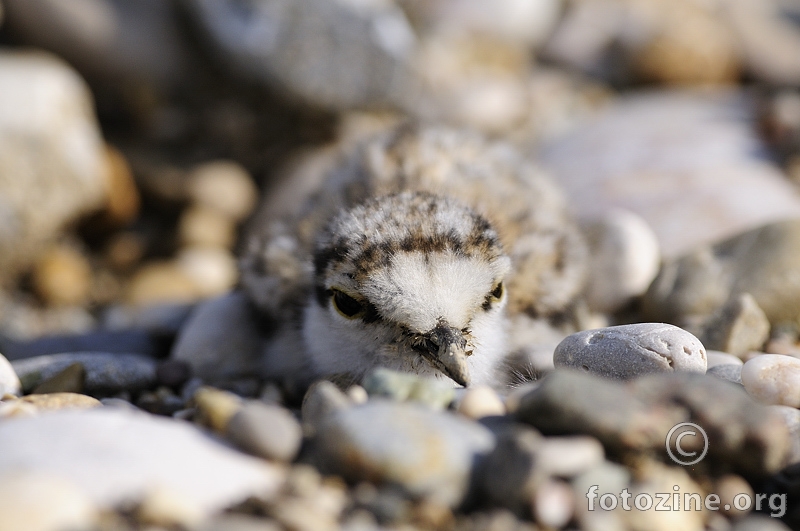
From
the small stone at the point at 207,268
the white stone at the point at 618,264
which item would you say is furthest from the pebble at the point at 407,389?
the small stone at the point at 207,268

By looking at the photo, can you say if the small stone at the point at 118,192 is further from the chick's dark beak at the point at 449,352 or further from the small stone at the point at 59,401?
the chick's dark beak at the point at 449,352

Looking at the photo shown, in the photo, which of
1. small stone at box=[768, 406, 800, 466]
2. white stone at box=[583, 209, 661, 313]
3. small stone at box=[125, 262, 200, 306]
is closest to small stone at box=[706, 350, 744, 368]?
small stone at box=[768, 406, 800, 466]

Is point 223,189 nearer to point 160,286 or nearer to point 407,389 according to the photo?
point 160,286

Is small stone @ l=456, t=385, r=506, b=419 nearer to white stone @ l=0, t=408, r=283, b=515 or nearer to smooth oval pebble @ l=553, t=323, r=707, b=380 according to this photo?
smooth oval pebble @ l=553, t=323, r=707, b=380

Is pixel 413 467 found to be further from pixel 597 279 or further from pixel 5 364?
pixel 597 279

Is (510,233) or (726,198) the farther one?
(726,198)

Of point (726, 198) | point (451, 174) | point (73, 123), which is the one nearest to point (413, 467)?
point (451, 174)
